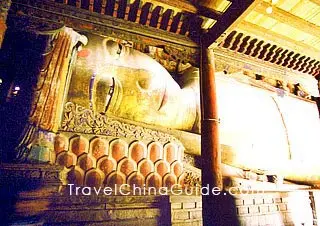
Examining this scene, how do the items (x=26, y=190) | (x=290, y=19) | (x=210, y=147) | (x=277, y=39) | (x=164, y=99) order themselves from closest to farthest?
(x=26, y=190)
(x=210, y=147)
(x=164, y=99)
(x=290, y=19)
(x=277, y=39)

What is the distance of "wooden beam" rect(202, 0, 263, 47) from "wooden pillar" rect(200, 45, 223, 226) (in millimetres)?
316

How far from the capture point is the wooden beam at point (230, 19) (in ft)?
10.4

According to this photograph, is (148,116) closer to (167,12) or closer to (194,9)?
(167,12)

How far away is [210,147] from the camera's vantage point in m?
3.39

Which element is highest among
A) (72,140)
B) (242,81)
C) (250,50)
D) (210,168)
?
(250,50)

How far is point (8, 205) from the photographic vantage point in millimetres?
2445

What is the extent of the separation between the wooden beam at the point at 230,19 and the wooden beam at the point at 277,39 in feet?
2.53

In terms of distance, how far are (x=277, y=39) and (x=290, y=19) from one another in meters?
0.39

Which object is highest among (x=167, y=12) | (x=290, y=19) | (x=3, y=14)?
(x=290, y=19)

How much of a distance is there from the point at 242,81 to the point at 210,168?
241 centimetres

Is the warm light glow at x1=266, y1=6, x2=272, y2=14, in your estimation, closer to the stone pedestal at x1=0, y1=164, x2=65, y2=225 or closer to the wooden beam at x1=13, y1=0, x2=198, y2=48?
the wooden beam at x1=13, y1=0, x2=198, y2=48

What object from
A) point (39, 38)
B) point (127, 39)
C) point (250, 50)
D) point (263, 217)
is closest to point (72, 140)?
point (39, 38)

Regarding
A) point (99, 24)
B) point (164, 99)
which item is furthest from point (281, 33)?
point (99, 24)

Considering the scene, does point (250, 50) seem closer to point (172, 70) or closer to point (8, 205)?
point (172, 70)
